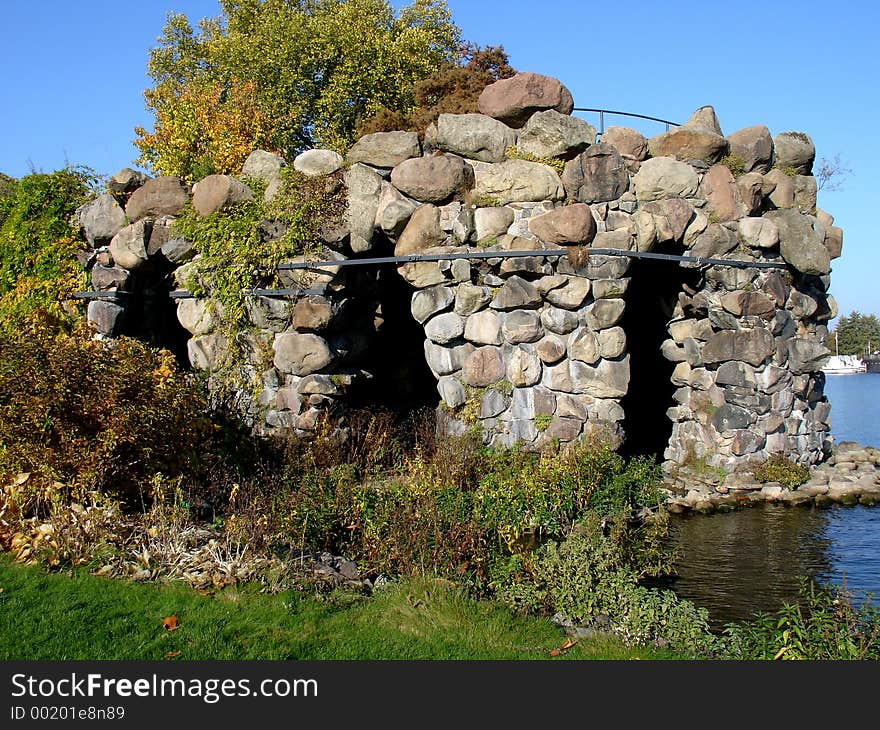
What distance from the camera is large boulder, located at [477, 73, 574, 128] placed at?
1000 cm

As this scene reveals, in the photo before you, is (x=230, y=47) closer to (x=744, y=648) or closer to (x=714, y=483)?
(x=714, y=483)

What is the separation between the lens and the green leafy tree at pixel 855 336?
7866 centimetres

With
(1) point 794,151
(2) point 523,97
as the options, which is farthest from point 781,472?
(2) point 523,97

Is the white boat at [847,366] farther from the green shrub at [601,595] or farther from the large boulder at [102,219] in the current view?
the green shrub at [601,595]

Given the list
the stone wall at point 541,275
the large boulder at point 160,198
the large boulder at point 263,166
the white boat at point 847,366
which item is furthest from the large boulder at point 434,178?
the white boat at point 847,366

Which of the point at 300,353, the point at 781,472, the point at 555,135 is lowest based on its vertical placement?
the point at 781,472

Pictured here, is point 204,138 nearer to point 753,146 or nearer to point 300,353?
point 300,353

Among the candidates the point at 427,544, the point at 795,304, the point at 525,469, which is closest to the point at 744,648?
the point at 427,544

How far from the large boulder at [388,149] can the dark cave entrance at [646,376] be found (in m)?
4.30

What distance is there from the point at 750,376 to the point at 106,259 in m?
8.82

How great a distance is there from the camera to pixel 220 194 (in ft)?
34.9

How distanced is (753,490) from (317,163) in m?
7.04

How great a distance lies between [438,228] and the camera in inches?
394

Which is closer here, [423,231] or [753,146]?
[423,231]
